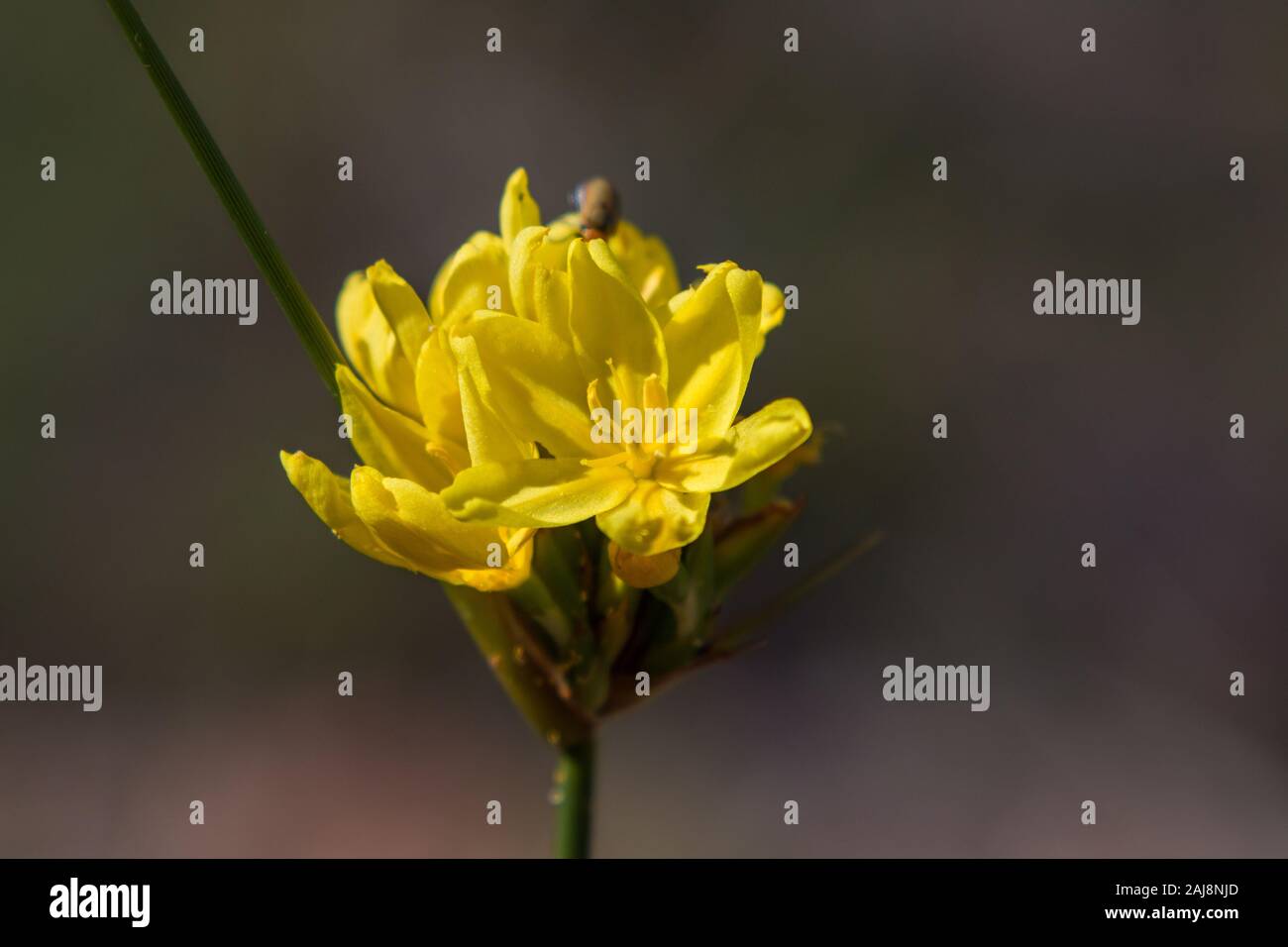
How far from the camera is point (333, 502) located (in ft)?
5.30

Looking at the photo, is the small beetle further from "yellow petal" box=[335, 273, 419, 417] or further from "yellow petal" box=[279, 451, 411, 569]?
"yellow petal" box=[279, 451, 411, 569]

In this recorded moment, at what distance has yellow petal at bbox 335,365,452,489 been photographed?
1.54 meters

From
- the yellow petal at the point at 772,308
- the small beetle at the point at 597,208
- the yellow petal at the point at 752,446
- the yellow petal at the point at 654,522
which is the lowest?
the yellow petal at the point at 654,522

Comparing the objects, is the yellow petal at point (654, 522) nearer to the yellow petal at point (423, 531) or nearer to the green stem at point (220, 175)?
the yellow petal at point (423, 531)

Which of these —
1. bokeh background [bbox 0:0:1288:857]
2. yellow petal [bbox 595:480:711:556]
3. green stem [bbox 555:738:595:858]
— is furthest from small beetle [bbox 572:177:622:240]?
bokeh background [bbox 0:0:1288:857]

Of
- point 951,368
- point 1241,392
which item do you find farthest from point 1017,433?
point 1241,392

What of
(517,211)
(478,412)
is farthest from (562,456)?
(517,211)

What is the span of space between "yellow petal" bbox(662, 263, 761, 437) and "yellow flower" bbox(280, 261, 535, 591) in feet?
0.85

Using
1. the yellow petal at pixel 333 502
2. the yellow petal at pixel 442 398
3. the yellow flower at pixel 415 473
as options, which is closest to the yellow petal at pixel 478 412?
the yellow flower at pixel 415 473

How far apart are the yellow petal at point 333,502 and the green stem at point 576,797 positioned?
18.9 inches

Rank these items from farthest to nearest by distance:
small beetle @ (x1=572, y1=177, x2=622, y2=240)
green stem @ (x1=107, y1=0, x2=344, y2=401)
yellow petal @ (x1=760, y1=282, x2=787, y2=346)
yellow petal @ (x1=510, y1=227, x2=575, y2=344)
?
yellow petal @ (x1=760, y1=282, x2=787, y2=346) < small beetle @ (x1=572, y1=177, x2=622, y2=240) < yellow petal @ (x1=510, y1=227, x2=575, y2=344) < green stem @ (x1=107, y1=0, x2=344, y2=401)

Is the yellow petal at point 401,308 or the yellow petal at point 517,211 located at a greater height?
the yellow petal at point 517,211

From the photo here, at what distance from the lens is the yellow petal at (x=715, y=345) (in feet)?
5.18

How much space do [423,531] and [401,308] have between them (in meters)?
0.35
